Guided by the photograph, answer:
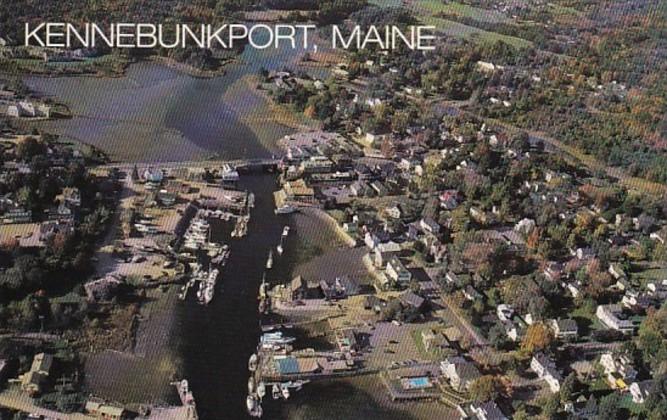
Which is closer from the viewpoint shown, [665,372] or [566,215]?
[665,372]

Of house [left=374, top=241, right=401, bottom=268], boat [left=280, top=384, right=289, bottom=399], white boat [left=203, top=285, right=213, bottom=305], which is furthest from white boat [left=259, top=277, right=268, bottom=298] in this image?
boat [left=280, top=384, right=289, bottom=399]

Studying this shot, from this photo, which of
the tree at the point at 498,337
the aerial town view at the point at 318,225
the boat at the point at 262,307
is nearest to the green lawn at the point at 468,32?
the aerial town view at the point at 318,225

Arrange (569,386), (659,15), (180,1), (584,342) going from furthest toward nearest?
(659,15) → (180,1) → (584,342) → (569,386)

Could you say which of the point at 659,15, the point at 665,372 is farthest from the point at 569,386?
the point at 659,15

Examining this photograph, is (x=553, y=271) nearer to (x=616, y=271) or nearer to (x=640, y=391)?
(x=616, y=271)

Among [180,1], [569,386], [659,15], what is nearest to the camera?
[569,386]

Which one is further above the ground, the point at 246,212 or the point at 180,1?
the point at 180,1

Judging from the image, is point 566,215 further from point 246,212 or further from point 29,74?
point 29,74
